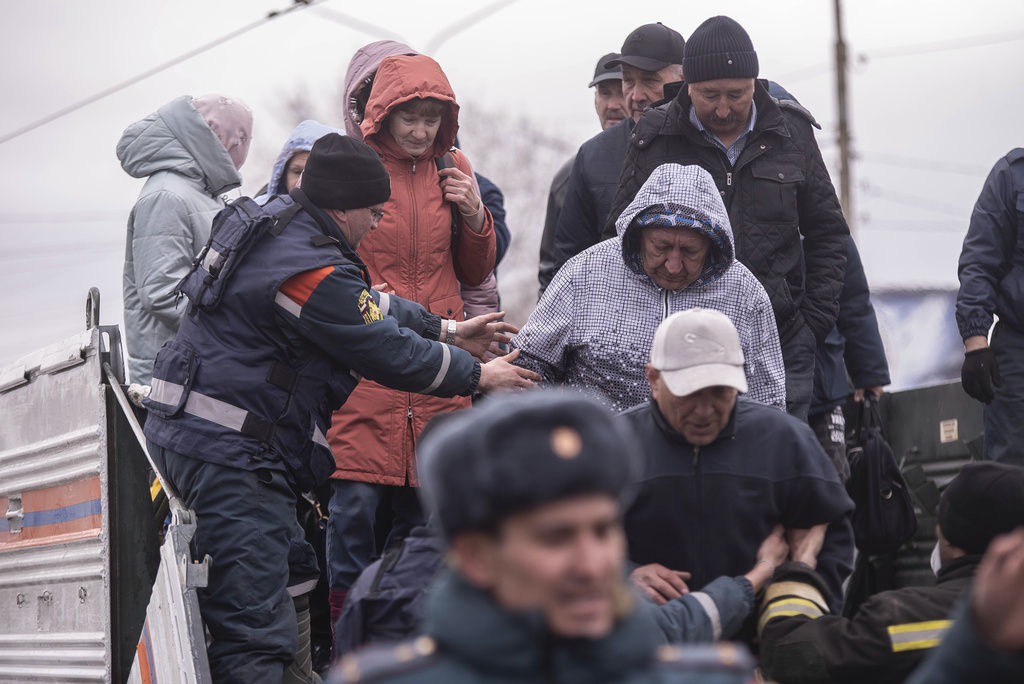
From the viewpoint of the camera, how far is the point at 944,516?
3.22 metres

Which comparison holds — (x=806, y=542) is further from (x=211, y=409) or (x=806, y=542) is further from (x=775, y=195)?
(x=211, y=409)

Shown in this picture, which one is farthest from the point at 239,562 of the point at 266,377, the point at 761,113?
the point at 761,113

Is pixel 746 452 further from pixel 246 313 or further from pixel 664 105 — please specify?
pixel 664 105

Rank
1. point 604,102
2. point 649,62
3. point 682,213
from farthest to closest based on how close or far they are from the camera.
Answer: point 604,102, point 649,62, point 682,213

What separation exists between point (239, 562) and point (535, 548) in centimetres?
256

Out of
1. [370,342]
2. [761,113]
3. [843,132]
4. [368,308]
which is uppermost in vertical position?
[843,132]

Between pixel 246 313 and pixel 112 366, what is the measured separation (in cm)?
74

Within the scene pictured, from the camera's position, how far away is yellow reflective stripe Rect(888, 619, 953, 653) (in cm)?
300

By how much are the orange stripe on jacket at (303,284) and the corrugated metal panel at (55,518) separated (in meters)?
0.92

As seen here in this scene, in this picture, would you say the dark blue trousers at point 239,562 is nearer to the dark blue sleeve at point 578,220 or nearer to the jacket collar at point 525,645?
the dark blue sleeve at point 578,220

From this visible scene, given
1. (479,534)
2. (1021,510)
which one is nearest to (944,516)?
(1021,510)

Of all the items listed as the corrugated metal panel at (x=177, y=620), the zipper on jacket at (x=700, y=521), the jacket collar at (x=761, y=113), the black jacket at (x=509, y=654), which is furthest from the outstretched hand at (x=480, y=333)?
the black jacket at (x=509, y=654)

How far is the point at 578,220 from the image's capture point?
5449 mm

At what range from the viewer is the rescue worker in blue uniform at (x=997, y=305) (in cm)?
538
